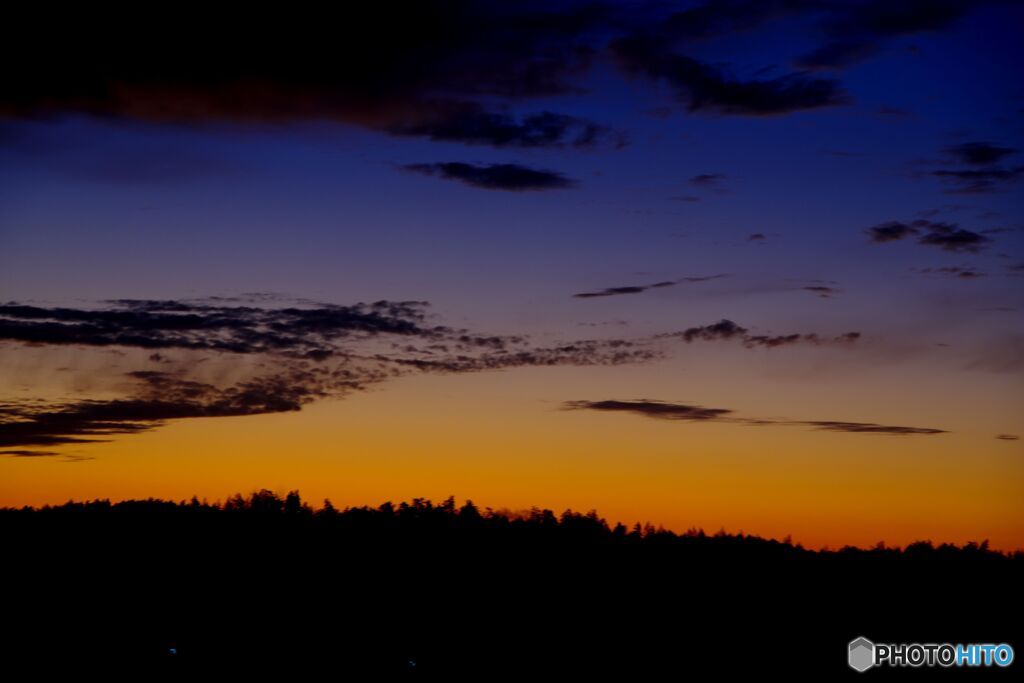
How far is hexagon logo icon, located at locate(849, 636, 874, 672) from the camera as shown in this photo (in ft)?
302

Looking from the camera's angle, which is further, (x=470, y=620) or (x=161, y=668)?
(x=470, y=620)

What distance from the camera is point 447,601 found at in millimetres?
120250

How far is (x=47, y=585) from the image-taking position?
373ft

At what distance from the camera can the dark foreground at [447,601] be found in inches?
3888

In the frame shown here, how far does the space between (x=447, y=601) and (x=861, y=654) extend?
44.1 metres

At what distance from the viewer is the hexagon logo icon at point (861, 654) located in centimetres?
9212

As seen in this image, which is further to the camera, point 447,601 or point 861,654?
point 447,601

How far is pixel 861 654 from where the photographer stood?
9375cm

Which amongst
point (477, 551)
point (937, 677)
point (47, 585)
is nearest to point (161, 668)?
point (47, 585)

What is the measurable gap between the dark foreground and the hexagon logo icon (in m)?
1.39

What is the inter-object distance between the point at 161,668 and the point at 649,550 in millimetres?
55623

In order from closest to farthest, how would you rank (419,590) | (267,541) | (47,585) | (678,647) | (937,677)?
1. (937,677)
2. (678,647)
3. (47,585)
4. (419,590)
5. (267,541)

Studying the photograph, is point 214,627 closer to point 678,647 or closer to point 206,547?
point 206,547

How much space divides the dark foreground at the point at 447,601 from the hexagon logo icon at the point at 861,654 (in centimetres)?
139
